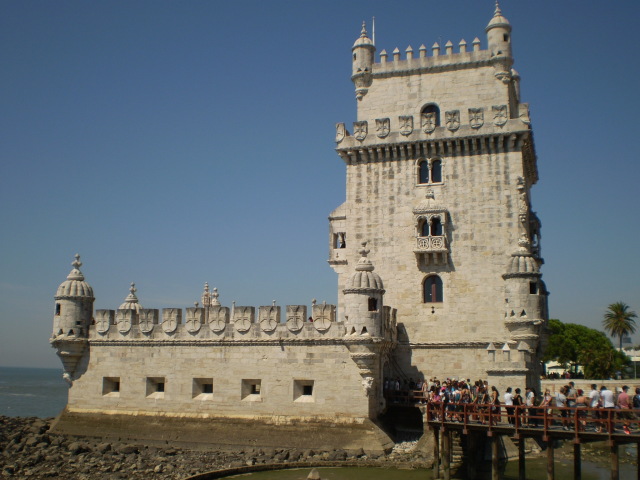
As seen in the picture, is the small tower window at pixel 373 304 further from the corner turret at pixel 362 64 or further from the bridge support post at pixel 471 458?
the corner turret at pixel 362 64

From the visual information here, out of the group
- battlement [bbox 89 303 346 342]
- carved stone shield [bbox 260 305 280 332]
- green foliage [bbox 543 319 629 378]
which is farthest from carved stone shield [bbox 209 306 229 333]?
green foliage [bbox 543 319 629 378]

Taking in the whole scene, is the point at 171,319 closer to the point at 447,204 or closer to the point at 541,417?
the point at 447,204

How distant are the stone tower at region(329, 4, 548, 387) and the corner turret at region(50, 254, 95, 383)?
533 inches

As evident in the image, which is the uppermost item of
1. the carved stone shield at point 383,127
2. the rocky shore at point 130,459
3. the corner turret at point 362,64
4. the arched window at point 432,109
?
the corner turret at point 362,64

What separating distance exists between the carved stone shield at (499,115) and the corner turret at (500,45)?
1.80 m

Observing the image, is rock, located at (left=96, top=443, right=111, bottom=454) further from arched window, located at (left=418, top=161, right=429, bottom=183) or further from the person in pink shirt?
the person in pink shirt

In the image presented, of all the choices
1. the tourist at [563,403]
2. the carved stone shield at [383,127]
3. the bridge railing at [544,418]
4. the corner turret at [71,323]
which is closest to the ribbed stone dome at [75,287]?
the corner turret at [71,323]

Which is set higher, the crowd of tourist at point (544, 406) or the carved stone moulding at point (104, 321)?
the carved stone moulding at point (104, 321)

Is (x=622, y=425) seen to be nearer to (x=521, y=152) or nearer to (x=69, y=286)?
(x=521, y=152)

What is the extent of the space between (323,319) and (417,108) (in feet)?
42.4

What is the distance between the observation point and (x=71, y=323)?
34.4 meters

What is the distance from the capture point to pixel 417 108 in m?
35.6

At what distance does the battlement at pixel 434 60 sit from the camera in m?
34.9

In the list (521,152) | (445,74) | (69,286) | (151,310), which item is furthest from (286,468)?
(445,74)
